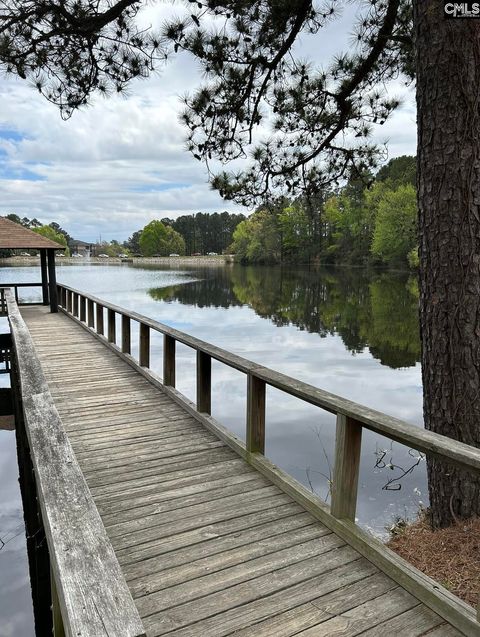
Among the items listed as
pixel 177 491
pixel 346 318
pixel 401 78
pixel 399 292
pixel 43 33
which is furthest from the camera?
pixel 399 292

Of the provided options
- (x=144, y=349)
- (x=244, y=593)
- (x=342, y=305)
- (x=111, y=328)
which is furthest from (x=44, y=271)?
(x=342, y=305)

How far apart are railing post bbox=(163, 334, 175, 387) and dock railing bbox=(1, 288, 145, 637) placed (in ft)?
10.2

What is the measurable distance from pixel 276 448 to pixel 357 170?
4.83 m

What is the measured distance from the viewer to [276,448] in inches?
323

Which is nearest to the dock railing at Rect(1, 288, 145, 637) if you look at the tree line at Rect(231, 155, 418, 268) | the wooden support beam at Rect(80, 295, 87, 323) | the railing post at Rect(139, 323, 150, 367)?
the railing post at Rect(139, 323, 150, 367)

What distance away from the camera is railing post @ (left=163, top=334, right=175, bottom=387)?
5242mm

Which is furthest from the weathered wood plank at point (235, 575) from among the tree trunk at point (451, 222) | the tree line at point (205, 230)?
the tree line at point (205, 230)

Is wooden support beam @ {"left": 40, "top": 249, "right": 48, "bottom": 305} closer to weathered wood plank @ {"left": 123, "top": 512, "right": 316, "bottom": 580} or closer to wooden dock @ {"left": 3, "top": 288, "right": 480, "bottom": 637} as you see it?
wooden dock @ {"left": 3, "top": 288, "right": 480, "bottom": 637}

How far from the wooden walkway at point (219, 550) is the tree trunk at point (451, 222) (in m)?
1.32

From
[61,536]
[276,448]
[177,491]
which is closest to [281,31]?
[177,491]

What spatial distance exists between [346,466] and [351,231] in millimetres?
53714

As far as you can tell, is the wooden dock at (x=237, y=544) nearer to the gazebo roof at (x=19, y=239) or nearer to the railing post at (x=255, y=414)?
the railing post at (x=255, y=414)

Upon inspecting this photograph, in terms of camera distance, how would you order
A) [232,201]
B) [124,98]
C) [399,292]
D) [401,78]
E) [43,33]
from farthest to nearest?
1. [399,292]
2. [232,201]
3. [401,78]
4. [124,98]
5. [43,33]

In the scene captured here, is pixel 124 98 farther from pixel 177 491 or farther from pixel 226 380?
pixel 226 380
